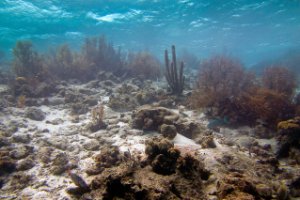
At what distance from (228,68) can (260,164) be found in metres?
10.4

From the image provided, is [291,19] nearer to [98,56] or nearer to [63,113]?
[98,56]

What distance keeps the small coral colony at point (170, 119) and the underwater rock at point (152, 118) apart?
3 centimetres

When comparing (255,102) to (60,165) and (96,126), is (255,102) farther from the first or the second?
(60,165)

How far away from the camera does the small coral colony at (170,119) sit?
9.86 feet

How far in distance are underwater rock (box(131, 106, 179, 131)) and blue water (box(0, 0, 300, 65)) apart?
16.4 meters

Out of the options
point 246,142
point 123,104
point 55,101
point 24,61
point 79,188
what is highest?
point 24,61

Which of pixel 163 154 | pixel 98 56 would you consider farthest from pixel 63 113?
pixel 98 56

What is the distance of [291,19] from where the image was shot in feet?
91.2

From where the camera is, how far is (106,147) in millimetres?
5516

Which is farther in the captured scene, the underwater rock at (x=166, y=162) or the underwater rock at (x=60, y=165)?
the underwater rock at (x=60, y=165)

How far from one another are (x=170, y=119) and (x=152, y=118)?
630 mm

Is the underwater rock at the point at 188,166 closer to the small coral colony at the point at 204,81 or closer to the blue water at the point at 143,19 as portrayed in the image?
the small coral colony at the point at 204,81

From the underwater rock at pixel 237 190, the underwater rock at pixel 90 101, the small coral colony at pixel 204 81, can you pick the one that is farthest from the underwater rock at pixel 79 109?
the underwater rock at pixel 237 190

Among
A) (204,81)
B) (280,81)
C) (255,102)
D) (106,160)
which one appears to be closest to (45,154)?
(106,160)
